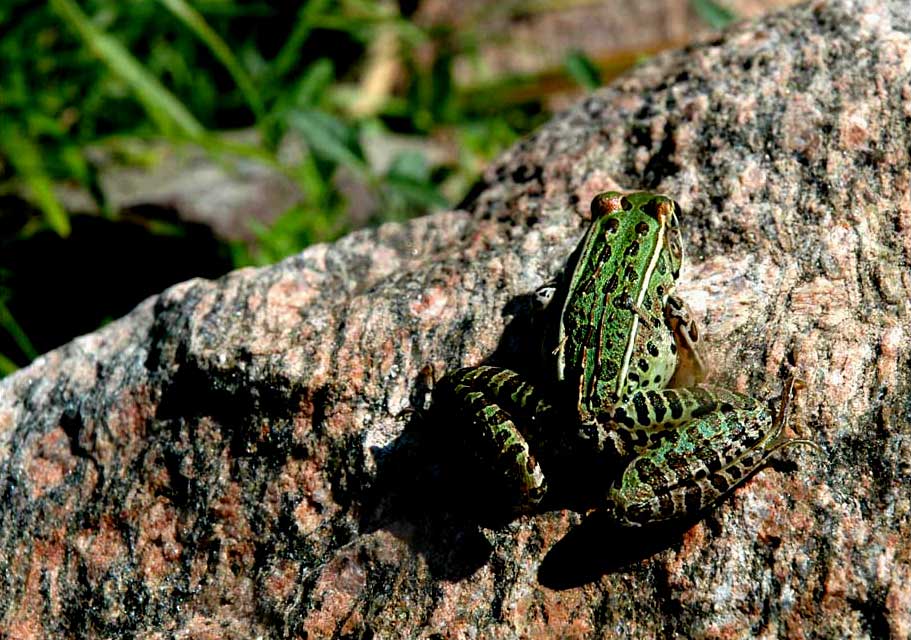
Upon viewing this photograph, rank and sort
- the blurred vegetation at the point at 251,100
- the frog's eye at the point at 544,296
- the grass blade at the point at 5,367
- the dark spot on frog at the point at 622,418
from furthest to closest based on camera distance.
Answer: the blurred vegetation at the point at 251,100
the grass blade at the point at 5,367
the frog's eye at the point at 544,296
the dark spot on frog at the point at 622,418

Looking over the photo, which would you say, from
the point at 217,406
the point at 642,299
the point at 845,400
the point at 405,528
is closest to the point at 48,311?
the point at 217,406

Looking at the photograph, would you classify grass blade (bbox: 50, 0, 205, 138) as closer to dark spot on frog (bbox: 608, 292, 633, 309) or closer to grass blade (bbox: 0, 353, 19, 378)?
grass blade (bbox: 0, 353, 19, 378)

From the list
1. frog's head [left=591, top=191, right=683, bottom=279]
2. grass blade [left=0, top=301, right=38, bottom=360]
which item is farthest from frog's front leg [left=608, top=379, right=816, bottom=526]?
grass blade [left=0, top=301, right=38, bottom=360]

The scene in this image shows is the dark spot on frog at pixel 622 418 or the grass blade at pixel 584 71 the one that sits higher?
the dark spot on frog at pixel 622 418

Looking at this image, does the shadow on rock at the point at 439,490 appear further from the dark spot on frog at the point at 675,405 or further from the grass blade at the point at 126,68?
the grass blade at the point at 126,68

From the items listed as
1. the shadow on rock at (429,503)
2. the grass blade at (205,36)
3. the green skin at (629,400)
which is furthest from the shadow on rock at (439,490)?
the grass blade at (205,36)
